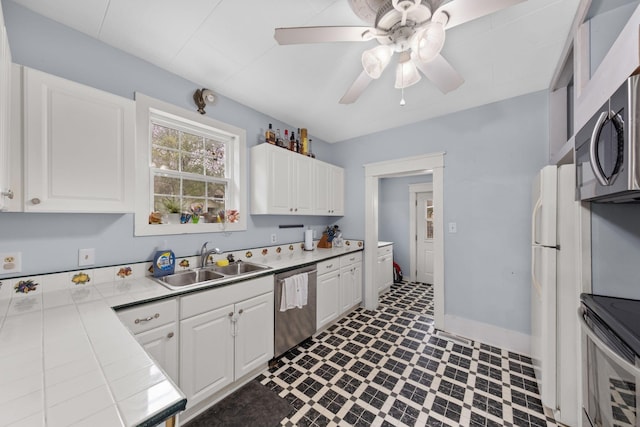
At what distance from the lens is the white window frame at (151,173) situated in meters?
1.86

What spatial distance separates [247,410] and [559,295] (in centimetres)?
223

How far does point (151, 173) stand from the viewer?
2.00 meters

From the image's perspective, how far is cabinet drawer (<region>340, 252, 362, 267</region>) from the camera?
3.03 metres

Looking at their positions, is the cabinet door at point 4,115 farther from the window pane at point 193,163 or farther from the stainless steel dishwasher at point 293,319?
the stainless steel dishwasher at point 293,319

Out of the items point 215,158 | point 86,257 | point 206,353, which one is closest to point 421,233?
point 215,158

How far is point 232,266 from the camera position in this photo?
7.68 ft

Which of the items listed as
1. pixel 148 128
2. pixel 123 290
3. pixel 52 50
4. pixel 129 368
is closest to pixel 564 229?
pixel 129 368

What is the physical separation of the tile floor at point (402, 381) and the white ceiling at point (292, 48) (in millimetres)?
2541

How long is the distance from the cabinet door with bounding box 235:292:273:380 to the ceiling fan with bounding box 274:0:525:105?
71.9 inches

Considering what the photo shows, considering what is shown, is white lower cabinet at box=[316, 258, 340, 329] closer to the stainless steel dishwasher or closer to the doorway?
the stainless steel dishwasher

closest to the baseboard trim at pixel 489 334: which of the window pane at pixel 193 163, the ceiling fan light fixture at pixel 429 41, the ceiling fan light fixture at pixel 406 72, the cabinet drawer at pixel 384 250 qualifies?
the cabinet drawer at pixel 384 250

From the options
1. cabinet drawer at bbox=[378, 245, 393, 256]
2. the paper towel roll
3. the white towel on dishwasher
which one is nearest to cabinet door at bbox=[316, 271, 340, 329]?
the white towel on dishwasher

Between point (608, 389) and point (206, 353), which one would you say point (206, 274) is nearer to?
point (206, 353)

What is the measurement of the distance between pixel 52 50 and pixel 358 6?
6.27 ft
